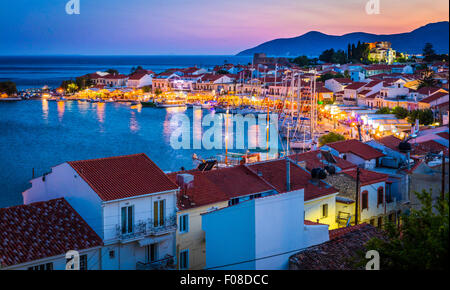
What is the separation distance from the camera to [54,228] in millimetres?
5898

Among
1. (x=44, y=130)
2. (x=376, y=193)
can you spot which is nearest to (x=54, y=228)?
(x=376, y=193)

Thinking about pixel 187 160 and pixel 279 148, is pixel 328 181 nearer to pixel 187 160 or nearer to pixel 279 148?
pixel 187 160

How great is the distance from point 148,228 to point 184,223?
0.64 metres

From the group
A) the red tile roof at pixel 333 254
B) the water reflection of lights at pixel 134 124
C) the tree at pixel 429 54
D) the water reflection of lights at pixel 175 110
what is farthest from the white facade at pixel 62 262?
the tree at pixel 429 54

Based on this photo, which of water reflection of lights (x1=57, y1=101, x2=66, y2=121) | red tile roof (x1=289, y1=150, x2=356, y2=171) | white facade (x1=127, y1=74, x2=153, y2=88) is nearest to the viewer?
red tile roof (x1=289, y1=150, x2=356, y2=171)

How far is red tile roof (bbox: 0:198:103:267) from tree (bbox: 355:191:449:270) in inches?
140

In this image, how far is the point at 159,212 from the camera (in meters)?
6.54

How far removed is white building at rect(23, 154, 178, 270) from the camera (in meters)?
6.09

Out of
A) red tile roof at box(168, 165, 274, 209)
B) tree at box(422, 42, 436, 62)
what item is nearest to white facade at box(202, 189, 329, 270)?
red tile roof at box(168, 165, 274, 209)

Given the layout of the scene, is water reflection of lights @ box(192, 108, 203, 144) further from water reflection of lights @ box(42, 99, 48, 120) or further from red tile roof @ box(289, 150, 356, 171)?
red tile roof @ box(289, 150, 356, 171)

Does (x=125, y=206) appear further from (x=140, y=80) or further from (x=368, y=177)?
(x=140, y=80)

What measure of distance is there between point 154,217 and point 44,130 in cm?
2534

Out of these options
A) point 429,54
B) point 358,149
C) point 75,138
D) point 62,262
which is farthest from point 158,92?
point 62,262
